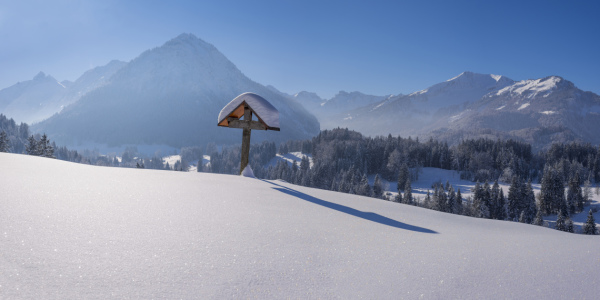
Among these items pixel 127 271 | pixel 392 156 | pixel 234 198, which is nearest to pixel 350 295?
pixel 127 271

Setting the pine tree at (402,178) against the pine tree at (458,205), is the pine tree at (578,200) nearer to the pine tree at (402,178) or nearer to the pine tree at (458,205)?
the pine tree at (458,205)

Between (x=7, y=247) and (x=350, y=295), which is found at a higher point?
(x=7, y=247)

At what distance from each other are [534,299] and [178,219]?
4.12 metres

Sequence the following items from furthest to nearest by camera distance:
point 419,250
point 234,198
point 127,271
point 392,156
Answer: point 392,156
point 234,198
point 419,250
point 127,271

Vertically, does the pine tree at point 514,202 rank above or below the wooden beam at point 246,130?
below

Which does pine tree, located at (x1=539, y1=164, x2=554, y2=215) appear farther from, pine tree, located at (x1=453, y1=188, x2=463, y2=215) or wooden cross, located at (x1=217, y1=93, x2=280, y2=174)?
wooden cross, located at (x1=217, y1=93, x2=280, y2=174)

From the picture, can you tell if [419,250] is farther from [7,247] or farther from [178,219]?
[7,247]

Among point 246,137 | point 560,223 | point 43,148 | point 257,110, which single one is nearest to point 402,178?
point 560,223

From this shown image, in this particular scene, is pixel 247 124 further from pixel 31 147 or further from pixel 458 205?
pixel 458 205

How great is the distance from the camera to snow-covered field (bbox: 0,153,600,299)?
251cm

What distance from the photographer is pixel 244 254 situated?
10.6 feet

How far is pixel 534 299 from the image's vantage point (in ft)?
8.85

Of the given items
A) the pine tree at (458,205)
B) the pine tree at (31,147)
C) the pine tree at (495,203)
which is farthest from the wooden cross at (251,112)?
the pine tree at (495,203)

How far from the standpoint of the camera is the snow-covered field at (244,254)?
2508mm
